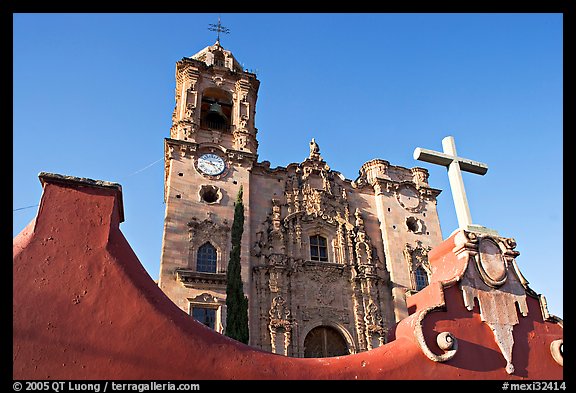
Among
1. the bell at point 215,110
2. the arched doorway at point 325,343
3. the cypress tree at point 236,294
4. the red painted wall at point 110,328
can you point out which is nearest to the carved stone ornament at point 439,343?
the red painted wall at point 110,328

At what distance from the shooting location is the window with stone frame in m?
16.5

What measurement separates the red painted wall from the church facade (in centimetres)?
1213

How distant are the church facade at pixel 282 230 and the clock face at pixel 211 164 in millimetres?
46

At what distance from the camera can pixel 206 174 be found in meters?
19.9

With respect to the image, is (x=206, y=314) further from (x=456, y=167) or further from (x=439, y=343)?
(x=439, y=343)

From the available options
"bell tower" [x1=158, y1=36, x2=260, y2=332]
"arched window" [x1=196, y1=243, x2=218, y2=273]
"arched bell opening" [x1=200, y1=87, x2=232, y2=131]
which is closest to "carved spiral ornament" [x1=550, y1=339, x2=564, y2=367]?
"bell tower" [x1=158, y1=36, x2=260, y2=332]

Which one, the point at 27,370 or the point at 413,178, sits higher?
the point at 413,178

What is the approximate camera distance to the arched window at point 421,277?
20.8 meters

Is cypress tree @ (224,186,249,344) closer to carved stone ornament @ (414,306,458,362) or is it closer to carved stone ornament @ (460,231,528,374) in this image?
carved stone ornament @ (460,231,528,374)

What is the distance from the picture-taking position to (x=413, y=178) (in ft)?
79.3

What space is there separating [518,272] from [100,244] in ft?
17.7


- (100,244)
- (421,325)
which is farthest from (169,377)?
(421,325)

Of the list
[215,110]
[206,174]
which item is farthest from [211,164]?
[215,110]
